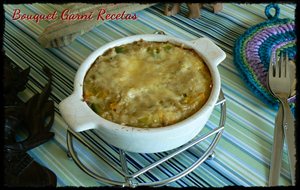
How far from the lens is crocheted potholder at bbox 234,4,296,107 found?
0.78 meters

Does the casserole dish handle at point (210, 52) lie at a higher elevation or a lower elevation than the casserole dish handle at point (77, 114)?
higher

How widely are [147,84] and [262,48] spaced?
333 millimetres

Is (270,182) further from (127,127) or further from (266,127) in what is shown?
(127,127)

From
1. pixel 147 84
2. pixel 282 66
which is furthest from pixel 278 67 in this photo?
pixel 147 84

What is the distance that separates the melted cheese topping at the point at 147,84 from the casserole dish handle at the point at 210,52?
0.01m

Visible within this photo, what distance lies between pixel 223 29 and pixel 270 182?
432 mm

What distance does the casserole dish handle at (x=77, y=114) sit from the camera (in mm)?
593

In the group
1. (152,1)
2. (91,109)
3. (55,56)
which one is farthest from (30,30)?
(91,109)

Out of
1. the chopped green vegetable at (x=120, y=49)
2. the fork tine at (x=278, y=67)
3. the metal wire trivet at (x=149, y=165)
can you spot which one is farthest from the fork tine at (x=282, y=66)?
the chopped green vegetable at (x=120, y=49)

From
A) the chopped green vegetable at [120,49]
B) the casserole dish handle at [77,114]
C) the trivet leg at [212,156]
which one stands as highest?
the chopped green vegetable at [120,49]

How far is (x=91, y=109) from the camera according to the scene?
617 millimetres

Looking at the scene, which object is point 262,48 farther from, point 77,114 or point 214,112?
point 77,114

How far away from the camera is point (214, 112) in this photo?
0.77 meters

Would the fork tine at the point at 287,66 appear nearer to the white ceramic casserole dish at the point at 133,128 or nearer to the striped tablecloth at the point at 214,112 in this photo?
the striped tablecloth at the point at 214,112
